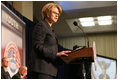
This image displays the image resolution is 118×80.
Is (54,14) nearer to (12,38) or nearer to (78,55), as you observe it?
(78,55)

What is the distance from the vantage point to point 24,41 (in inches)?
214

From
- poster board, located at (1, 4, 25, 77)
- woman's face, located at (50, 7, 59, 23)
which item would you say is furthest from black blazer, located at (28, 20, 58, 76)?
poster board, located at (1, 4, 25, 77)

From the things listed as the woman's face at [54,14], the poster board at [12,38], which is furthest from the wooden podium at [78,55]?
the poster board at [12,38]

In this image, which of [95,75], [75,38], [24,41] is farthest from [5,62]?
[75,38]

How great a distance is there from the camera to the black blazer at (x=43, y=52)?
1.42 metres

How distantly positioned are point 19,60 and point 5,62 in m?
1.08

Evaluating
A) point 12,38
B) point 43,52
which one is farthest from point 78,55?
point 12,38

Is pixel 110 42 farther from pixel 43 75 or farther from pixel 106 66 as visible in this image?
pixel 43 75

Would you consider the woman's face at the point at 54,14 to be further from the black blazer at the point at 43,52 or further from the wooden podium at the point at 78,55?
the wooden podium at the point at 78,55

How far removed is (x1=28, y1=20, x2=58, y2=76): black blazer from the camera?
142cm

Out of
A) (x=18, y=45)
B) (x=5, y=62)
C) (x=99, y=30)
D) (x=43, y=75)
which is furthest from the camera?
(x=99, y=30)

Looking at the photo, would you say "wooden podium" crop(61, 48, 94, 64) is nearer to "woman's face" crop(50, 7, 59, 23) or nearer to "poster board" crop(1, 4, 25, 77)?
"woman's face" crop(50, 7, 59, 23)

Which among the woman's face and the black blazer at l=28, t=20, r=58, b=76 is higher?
the woman's face

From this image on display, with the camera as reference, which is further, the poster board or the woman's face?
the poster board
